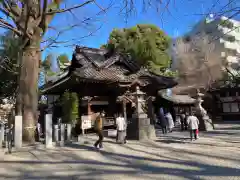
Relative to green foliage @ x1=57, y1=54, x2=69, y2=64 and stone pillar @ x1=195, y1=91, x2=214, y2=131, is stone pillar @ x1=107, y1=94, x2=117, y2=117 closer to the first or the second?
stone pillar @ x1=195, y1=91, x2=214, y2=131

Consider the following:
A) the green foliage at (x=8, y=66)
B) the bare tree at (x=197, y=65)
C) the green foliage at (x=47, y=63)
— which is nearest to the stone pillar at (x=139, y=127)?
the green foliage at (x=8, y=66)

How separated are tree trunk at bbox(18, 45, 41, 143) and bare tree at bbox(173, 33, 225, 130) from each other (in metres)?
21.2

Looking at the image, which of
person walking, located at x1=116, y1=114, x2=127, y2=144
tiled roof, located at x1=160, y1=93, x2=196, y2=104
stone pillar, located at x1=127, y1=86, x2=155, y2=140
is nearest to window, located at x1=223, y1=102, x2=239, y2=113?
tiled roof, located at x1=160, y1=93, x2=196, y2=104

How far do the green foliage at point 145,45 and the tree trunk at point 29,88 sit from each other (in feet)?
52.4

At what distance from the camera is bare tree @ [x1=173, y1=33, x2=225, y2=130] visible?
32300mm

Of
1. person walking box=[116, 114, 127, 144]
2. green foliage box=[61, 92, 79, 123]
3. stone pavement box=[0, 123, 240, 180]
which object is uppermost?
green foliage box=[61, 92, 79, 123]

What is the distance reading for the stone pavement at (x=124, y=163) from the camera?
5.96 m

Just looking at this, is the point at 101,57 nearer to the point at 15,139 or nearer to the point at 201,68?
the point at 15,139

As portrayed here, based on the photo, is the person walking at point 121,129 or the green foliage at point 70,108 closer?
the person walking at point 121,129

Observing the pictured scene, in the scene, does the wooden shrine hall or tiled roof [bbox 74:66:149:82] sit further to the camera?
the wooden shrine hall

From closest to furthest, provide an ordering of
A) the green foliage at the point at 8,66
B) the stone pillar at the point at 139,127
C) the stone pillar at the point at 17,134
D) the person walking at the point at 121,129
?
the stone pillar at the point at 17,134 < the person walking at the point at 121,129 < the stone pillar at the point at 139,127 < the green foliage at the point at 8,66

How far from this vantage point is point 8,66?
71.8 ft

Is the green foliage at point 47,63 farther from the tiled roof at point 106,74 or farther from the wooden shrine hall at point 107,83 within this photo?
the tiled roof at point 106,74

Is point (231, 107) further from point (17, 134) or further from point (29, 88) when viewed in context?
point (17, 134)
